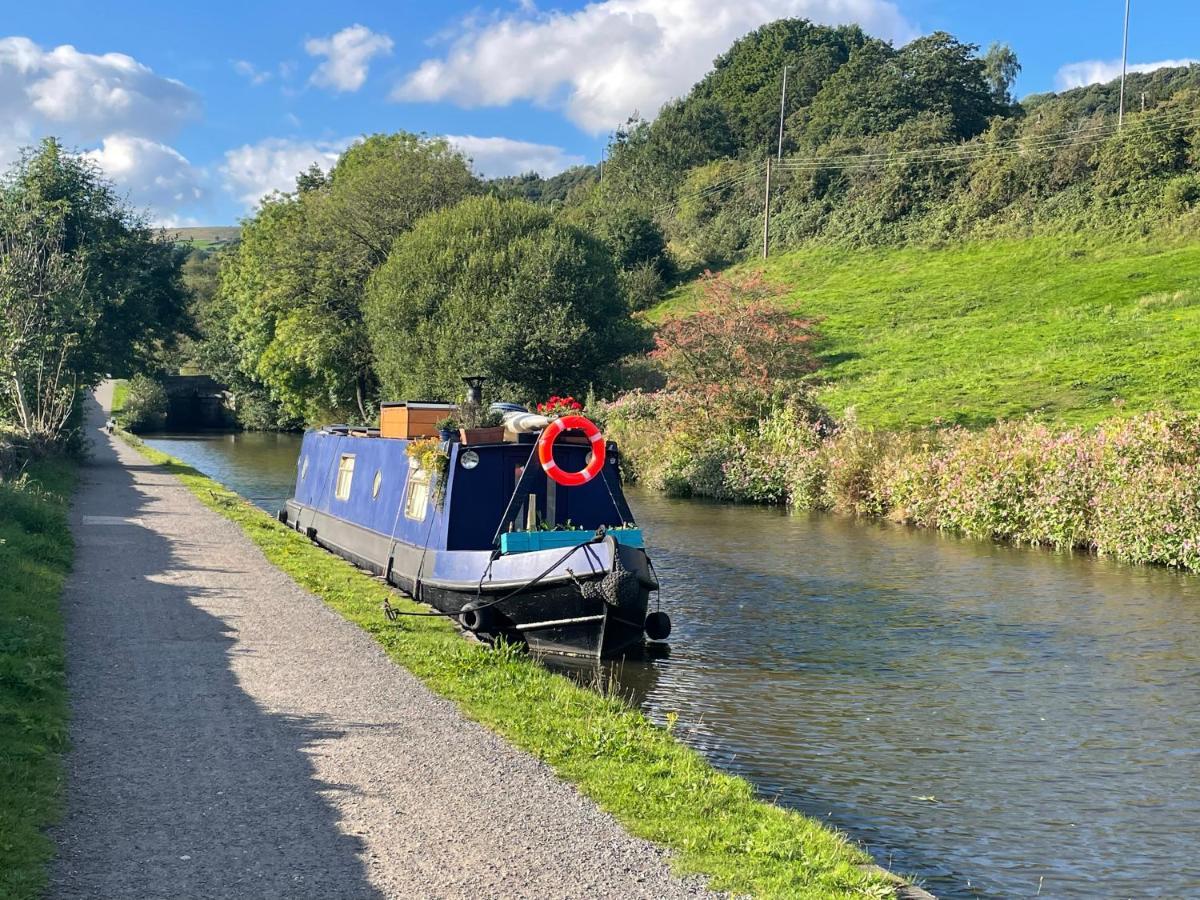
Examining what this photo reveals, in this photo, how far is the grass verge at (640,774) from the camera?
18.9 feet

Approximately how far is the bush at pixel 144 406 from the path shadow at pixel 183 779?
48711 millimetres

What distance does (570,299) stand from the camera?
116 feet

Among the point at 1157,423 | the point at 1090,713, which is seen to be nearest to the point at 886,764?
the point at 1090,713

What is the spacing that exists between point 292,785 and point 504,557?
5.93 m

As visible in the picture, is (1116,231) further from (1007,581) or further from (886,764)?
(886,764)

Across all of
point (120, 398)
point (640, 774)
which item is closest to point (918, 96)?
point (120, 398)

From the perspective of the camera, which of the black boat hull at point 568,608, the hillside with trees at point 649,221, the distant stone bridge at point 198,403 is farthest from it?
the distant stone bridge at point 198,403

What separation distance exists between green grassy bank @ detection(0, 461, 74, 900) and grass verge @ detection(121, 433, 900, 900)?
2810 mm

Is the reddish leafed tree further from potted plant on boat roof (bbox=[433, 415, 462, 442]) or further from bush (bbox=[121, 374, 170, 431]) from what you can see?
bush (bbox=[121, 374, 170, 431])

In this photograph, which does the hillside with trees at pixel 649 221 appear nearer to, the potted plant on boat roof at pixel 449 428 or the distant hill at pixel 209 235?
the potted plant on boat roof at pixel 449 428

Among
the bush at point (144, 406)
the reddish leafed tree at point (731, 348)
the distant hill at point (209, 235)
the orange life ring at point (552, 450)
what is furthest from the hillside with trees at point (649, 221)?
the distant hill at point (209, 235)

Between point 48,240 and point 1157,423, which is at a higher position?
point 48,240

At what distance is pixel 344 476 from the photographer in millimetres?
19016

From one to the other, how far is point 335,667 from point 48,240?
21.9 m
